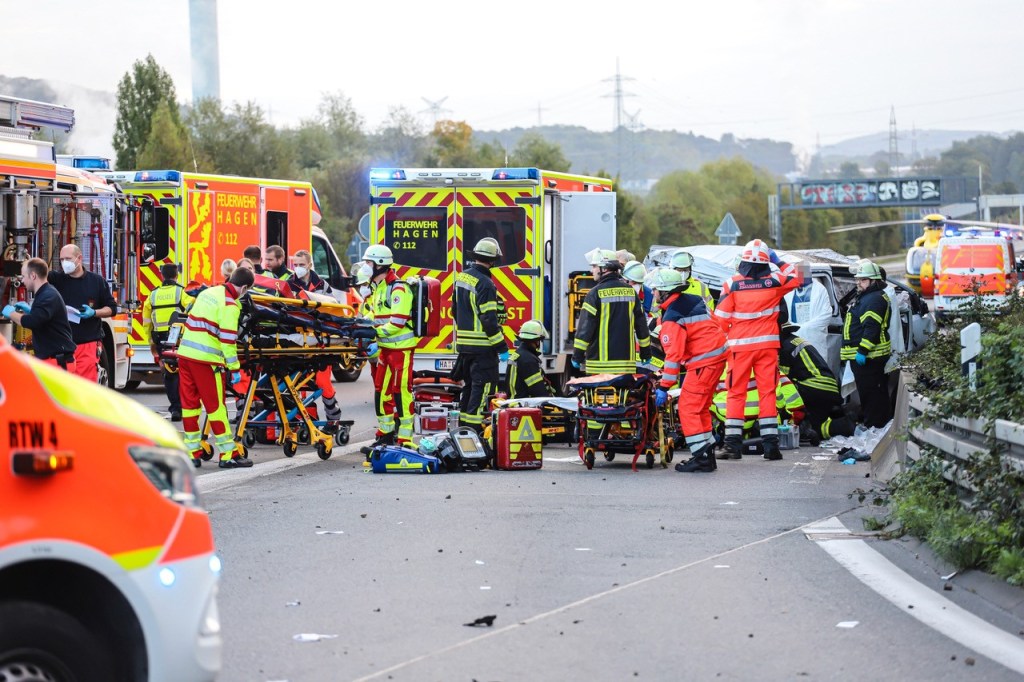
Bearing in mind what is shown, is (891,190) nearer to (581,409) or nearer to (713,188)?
(713,188)

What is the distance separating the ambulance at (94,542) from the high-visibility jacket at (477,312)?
959 centimetres

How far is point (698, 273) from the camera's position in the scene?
23812 millimetres

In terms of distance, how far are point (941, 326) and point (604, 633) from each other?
31.0 ft

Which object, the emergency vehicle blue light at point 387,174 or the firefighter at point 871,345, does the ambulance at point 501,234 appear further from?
the firefighter at point 871,345

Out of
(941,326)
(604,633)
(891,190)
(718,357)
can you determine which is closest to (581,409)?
(718,357)

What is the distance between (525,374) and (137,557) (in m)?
10.8

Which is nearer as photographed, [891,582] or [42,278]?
[891,582]

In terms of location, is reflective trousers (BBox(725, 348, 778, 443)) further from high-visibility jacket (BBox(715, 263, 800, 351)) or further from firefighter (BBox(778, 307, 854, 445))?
firefighter (BBox(778, 307, 854, 445))

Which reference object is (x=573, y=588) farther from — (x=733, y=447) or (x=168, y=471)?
(x=733, y=447)

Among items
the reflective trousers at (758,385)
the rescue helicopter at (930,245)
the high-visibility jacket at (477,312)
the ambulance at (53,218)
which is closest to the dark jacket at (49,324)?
the ambulance at (53,218)

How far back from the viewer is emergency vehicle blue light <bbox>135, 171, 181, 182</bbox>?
A: 21219mm

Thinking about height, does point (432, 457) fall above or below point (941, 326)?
below

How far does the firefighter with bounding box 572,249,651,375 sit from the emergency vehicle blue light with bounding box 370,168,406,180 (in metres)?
5.99

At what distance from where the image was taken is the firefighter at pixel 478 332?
14.2m
